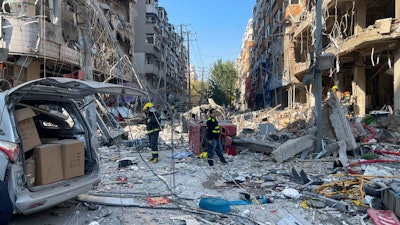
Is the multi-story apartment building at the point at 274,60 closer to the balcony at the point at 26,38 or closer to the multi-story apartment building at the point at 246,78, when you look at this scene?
the multi-story apartment building at the point at 246,78

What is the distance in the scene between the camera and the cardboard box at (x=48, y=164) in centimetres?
450

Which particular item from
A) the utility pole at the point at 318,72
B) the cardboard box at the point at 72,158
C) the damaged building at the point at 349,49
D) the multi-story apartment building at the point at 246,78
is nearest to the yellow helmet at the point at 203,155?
the utility pole at the point at 318,72

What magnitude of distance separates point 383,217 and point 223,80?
5777cm

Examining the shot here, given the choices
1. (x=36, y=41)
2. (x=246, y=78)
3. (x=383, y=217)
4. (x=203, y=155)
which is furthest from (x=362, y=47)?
(x=246, y=78)

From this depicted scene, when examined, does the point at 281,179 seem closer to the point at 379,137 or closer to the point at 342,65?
the point at 379,137

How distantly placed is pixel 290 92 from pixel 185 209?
31.7 meters

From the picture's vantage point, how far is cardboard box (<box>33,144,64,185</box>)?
4.50m

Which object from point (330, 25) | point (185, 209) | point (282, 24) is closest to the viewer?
point (185, 209)

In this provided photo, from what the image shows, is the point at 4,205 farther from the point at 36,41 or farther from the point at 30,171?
the point at 36,41

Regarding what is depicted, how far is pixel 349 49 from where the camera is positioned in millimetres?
19031

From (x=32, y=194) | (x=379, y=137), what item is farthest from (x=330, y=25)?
(x=32, y=194)

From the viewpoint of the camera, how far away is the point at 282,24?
3788 cm

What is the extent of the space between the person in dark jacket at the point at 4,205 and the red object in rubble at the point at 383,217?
4749 millimetres

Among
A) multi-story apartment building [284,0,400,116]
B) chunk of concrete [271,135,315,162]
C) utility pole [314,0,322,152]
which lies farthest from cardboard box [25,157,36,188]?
multi-story apartment building [284,0,400,116]
